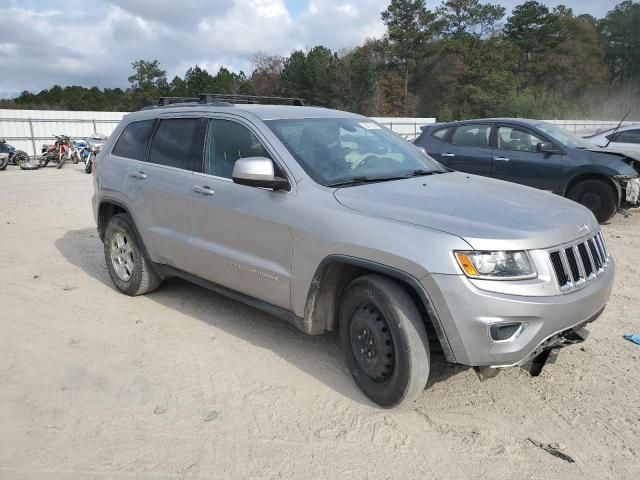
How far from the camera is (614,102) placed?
226 feet

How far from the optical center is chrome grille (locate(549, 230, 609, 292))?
122 inches

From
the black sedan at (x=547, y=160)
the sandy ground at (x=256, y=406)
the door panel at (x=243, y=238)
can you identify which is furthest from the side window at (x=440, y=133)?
the door panel at (x=243, y=238)

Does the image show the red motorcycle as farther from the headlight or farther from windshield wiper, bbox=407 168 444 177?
the headlight

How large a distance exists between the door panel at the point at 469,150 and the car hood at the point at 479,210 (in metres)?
5.31

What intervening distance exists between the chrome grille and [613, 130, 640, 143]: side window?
998 centimetres

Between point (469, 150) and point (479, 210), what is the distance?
636cm

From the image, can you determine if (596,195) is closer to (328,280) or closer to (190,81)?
(328,280)

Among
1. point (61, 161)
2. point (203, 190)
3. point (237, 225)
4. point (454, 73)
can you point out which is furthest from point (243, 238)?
point (454, 73)

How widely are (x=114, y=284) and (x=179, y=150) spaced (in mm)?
1834

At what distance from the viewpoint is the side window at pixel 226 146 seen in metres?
4.16

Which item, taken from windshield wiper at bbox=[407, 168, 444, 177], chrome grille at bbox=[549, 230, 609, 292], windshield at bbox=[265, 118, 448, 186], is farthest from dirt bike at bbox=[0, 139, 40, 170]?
chrome grille at bbox=[549, 230, 609, 292]

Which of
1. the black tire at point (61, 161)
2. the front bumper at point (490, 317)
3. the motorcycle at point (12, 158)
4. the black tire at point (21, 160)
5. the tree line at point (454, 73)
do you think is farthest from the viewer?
the tree line at point (454, 73)

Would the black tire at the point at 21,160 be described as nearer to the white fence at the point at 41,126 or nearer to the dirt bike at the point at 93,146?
the dirt bike at the point at 93,146

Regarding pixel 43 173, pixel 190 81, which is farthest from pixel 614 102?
pixel 43 173
